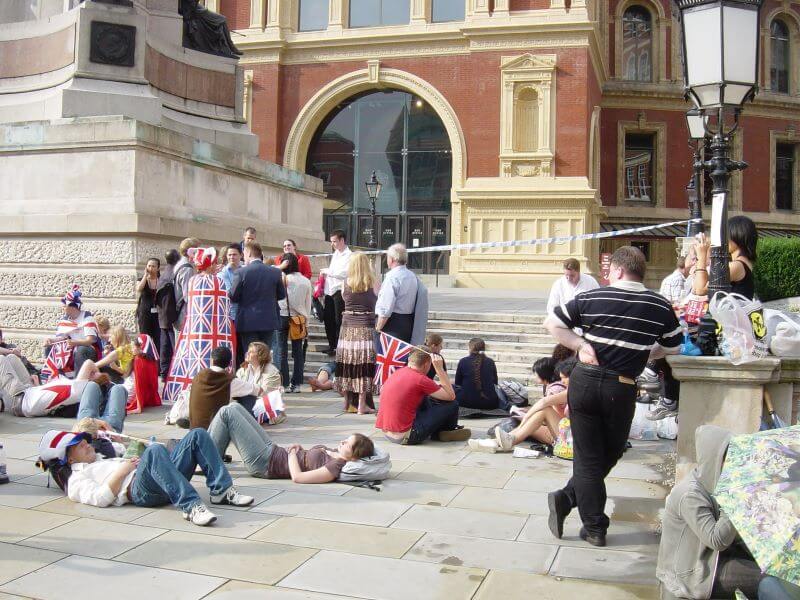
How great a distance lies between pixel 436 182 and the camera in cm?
3338

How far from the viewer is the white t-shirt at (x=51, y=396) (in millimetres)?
8969

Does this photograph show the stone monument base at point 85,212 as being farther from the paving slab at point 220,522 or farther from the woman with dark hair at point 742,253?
the woman with dark hair at point 742,253

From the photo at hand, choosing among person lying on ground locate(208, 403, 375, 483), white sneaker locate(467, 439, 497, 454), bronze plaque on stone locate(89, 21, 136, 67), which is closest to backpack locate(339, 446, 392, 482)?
person lying on ground locate(208, 403, 375, 483)

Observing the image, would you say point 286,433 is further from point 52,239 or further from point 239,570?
point 52,239

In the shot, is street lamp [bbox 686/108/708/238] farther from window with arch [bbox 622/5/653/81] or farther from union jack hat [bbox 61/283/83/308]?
window with arch [bbox 622/5/653/81]

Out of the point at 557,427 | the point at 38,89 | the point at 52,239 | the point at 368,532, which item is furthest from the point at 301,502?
the point at 38,89

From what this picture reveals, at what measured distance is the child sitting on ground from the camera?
803 centimetres

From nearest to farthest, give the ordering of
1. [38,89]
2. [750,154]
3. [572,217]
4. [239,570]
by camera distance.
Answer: [239,570] → [38,89] → [572,217] → [750,154]

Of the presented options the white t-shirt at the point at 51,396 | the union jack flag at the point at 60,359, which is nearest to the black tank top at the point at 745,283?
the white t-shirt at the point at 51,396

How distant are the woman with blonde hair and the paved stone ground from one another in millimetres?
2749

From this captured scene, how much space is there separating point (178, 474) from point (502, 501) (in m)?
2.44

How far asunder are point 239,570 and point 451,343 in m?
9.01

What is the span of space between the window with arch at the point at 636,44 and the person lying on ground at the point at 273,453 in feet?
120

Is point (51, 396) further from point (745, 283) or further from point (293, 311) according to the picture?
point (745, 283)
